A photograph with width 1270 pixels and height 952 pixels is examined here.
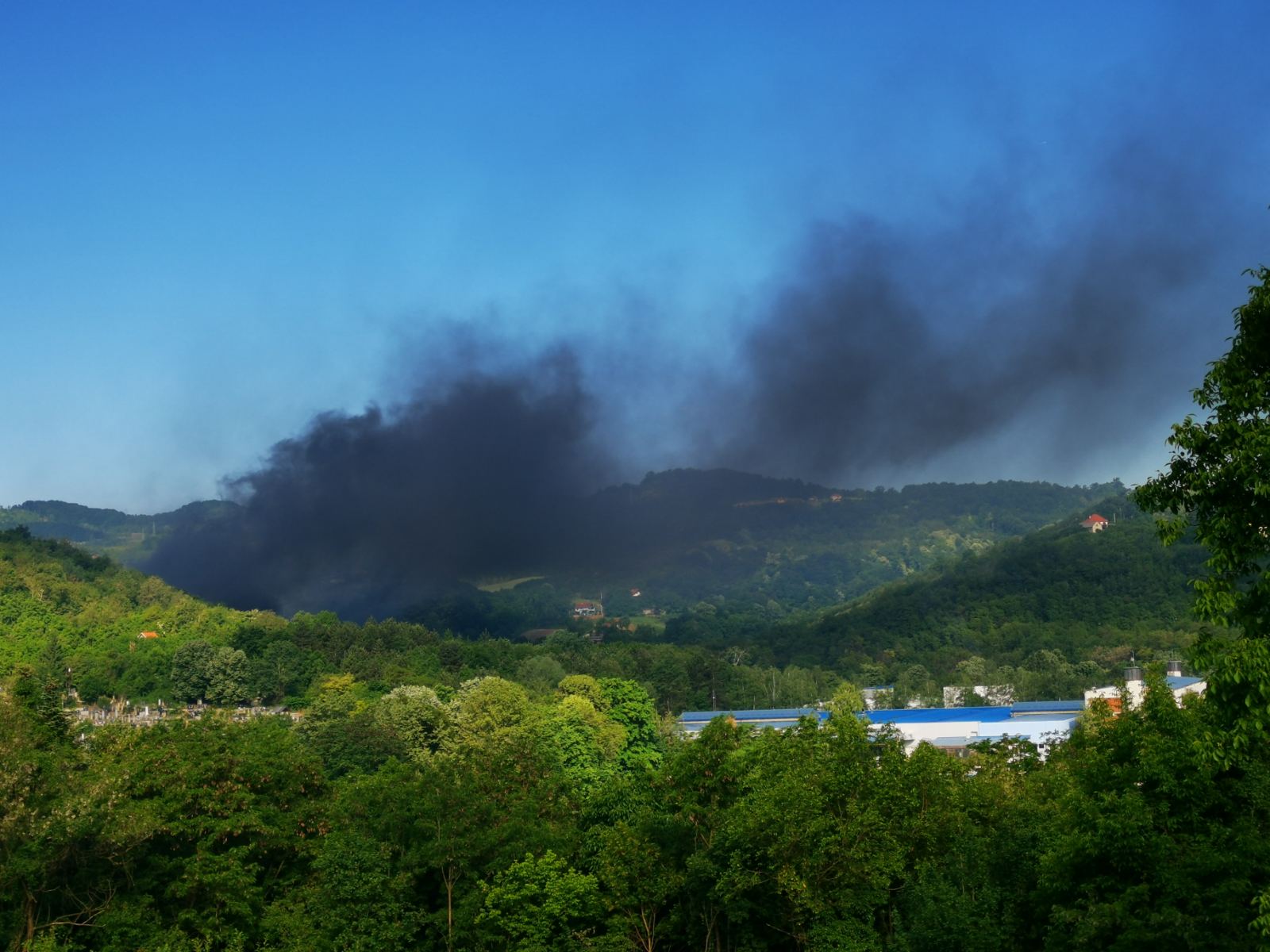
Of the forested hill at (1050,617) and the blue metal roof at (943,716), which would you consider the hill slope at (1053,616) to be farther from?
the blue metal roof at (943,716)

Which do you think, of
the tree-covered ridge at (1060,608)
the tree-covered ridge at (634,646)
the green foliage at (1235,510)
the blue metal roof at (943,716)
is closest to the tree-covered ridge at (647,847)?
the green foliage at (1235,510)

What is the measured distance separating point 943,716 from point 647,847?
7995 centimetres

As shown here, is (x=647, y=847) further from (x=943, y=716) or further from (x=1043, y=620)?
(x=1043, y=620)

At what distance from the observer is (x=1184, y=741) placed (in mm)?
22734

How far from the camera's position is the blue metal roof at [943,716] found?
103812mm

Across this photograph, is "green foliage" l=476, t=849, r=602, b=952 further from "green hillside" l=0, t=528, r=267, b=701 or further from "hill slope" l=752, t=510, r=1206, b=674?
"hill slope" l=752, t=510, r=1206, b=674

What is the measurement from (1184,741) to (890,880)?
33.9 feet

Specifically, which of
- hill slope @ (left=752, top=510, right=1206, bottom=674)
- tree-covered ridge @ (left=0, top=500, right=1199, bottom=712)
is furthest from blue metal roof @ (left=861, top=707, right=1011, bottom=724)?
hill slope @ (left=752, top=510, right=1206, bottom=674)

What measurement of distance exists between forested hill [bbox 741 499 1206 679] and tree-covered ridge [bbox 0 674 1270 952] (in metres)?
119

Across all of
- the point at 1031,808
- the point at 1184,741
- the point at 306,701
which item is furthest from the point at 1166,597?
the point at 1184,741

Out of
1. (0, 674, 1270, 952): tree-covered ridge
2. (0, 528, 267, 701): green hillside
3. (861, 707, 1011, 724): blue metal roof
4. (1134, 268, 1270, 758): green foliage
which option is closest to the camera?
(1134, 268, 1270, 758): green foliage

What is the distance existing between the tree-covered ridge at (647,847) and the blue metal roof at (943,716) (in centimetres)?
6440

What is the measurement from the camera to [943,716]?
10619 cm

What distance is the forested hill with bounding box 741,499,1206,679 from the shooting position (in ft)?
503
